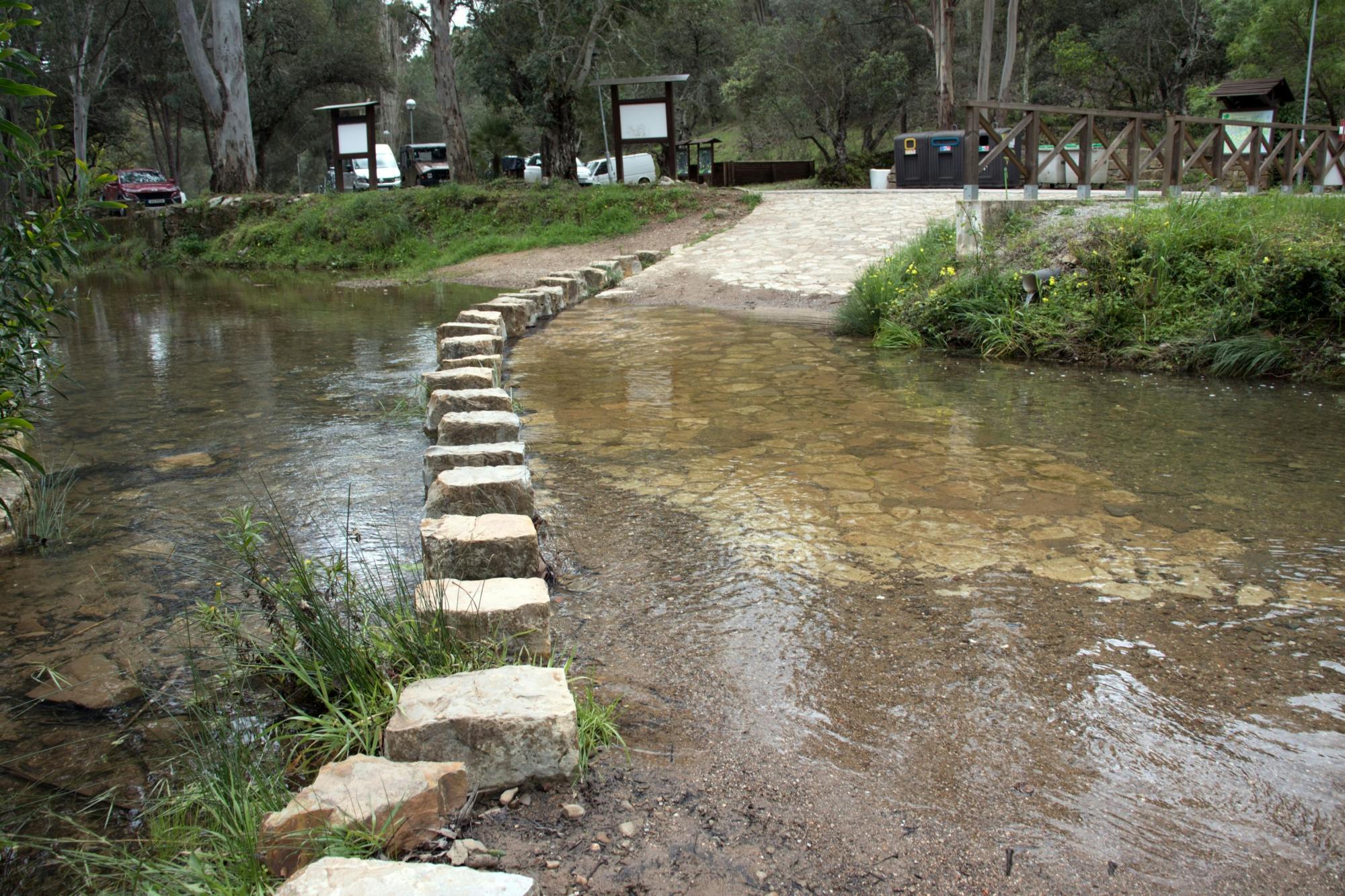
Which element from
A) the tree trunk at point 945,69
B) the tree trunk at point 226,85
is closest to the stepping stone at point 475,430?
the tree trunk at point 226,85

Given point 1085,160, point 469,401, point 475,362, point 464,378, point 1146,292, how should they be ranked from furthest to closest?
1. point 1085,160
2. point 1146,292
3. point 475,362
4. point 464,378
5. point 469,401

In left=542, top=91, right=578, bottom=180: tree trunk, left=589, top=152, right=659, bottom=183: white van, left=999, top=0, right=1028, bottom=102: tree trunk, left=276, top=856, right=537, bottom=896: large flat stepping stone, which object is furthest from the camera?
left=589, top=152, right=659, bottom=183: white van

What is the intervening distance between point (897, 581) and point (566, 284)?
858 cm

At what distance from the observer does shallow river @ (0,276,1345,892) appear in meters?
2.54

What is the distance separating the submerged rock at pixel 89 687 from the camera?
318cm

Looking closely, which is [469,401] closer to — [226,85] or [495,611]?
[495,611]

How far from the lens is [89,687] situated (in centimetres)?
326

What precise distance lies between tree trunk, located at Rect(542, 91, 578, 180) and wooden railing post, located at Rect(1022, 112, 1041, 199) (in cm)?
1381

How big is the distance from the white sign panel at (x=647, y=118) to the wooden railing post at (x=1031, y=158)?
1158 cm

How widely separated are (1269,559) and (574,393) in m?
4.45

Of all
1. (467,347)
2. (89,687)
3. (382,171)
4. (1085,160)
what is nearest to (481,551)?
(89,687)

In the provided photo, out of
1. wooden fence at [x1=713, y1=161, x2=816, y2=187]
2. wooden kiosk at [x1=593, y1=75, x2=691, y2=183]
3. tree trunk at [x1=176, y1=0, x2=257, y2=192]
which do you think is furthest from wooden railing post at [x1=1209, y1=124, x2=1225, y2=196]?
tree trunk at [x1=176, y1=0, x2=257, y2=192]

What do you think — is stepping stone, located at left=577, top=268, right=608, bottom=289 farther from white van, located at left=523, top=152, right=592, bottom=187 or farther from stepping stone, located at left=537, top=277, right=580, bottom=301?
white van, located at left=523, top=152, right=592, bottom=187

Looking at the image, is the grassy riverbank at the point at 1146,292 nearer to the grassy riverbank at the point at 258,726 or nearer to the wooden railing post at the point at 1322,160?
the wooden railing post at the point at 1322,160
